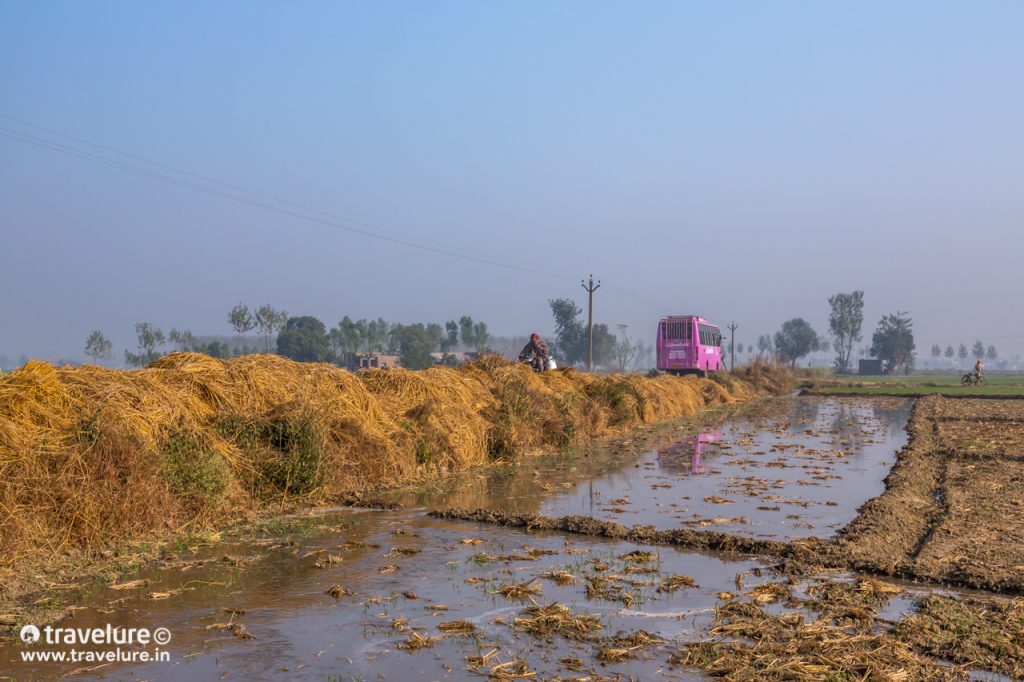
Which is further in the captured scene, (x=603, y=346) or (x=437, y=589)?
(x=603, y=346)

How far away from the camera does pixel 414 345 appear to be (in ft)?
314

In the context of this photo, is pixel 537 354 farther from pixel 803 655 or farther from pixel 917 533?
pixel 803 655

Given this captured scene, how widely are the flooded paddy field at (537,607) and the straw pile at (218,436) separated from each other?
80 centimetres

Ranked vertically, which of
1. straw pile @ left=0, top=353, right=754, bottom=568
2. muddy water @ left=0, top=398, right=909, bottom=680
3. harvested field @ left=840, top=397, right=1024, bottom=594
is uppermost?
straw pile @ left=0, top=353, right=754, bottom=568

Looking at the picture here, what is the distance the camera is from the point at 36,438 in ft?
25.8

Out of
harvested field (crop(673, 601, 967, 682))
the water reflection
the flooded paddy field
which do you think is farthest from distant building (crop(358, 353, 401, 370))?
harvested field (crop(673, 601, 967, 682))

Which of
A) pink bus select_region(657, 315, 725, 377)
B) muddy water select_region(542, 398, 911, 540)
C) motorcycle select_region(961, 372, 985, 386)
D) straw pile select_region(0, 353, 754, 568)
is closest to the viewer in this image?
straw pile select_region(0, 353, 754, 568)

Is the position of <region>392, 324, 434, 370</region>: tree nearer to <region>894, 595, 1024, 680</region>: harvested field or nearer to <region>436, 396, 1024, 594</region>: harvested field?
<region>436, 396, 1024, 594</region>: harvested field

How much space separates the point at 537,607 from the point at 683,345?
4330cm

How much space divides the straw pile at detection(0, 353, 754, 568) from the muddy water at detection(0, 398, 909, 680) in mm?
868

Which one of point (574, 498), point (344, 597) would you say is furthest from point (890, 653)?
point (574, 498)

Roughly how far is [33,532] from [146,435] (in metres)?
1.92

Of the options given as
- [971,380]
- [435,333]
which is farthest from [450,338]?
[971,380]

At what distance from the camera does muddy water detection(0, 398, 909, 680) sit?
501 cm
